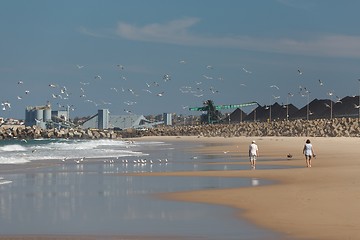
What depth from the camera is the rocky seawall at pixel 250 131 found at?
75.7 meters

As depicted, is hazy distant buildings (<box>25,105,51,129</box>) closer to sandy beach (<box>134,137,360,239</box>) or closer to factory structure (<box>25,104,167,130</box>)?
factory structure (<box>25,104,167,130</box>)

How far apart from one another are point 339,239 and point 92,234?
144 inches

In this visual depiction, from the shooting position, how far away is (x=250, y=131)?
102125 millimetres

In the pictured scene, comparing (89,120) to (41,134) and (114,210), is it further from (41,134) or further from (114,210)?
(114,210)

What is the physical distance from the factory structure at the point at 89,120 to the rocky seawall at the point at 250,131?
4483cm

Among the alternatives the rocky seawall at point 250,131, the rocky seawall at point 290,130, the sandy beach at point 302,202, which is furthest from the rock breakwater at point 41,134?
the sandy beach at point 302,202

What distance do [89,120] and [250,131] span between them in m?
100

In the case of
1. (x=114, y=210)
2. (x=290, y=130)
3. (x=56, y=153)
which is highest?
(x=290, y=130)

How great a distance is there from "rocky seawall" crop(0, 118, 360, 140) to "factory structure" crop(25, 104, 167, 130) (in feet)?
147

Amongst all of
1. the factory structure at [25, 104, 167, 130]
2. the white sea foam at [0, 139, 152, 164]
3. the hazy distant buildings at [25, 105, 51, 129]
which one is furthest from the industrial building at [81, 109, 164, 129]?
the white sea foam at [0, 139, 152, 164]

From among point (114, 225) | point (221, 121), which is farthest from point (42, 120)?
point (114, 225)

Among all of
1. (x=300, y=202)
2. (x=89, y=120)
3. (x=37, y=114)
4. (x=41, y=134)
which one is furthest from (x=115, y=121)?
(x=300, y=202)

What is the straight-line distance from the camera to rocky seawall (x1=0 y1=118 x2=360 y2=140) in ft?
248

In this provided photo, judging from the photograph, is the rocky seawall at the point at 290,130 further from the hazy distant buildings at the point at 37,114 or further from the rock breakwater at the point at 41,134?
the hazy distant buildings at the point at 37,114
